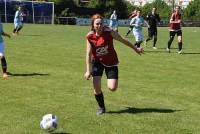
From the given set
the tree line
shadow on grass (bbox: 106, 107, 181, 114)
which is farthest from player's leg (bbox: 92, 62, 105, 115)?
the tree line

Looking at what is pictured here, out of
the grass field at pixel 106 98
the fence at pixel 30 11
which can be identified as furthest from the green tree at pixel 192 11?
the grass field at pixel 106 98

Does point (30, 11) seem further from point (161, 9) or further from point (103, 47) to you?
point (103, 47)

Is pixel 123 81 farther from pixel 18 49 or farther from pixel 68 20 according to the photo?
pixel 68 20

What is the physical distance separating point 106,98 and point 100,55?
1871 mm

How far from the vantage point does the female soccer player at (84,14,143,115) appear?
9.13m

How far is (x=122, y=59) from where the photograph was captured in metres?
19.2

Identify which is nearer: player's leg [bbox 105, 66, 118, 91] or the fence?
player's leg [bbox 105, 66, 118, 91]

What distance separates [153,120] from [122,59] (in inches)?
408

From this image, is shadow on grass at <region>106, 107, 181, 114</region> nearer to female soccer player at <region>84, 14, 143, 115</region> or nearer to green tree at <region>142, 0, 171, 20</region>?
female soccer player at <region>84, 14, 143, 115</region>

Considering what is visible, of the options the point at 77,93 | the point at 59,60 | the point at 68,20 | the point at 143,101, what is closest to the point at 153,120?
the point at 143,101

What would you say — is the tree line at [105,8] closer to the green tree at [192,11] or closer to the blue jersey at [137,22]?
the green tree at [192,11]

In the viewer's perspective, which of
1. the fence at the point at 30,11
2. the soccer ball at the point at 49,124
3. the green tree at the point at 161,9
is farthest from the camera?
the green tree at the point at 161,9

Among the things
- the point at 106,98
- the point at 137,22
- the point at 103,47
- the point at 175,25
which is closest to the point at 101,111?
the point at 103,47

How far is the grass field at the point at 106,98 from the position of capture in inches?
330
